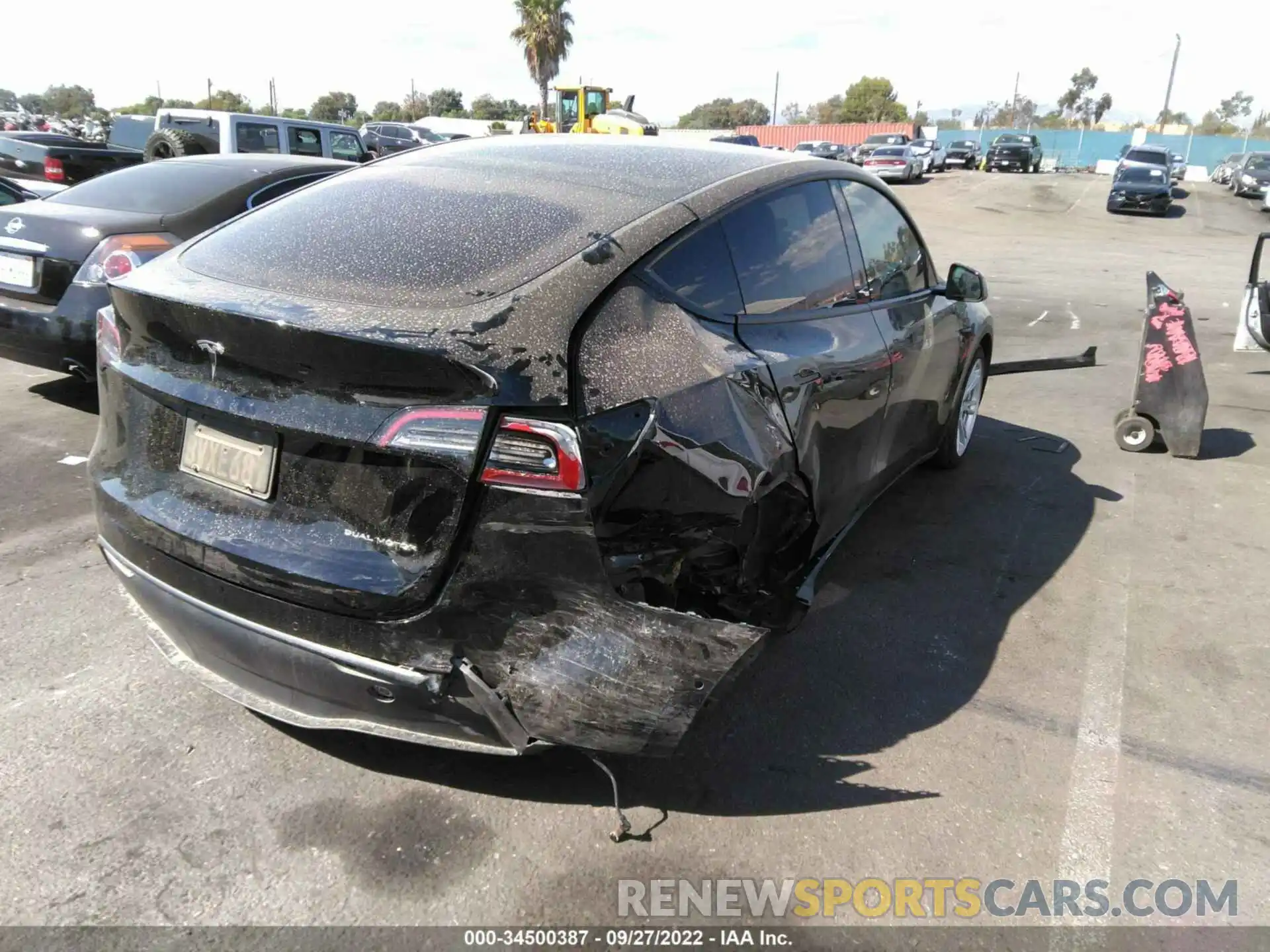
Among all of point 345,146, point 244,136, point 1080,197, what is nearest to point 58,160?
point 244,136

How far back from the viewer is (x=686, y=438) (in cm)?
236

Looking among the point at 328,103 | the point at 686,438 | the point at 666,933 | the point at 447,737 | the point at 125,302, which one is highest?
the point at 328,103

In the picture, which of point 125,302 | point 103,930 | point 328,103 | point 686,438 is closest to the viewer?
point 103,930

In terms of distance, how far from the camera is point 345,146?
15.3 meters

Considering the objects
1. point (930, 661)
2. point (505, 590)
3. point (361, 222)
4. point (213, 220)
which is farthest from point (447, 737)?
point (213, 220)

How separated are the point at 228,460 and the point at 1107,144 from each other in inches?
2670

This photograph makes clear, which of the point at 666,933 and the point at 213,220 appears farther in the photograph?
the point at 213,220

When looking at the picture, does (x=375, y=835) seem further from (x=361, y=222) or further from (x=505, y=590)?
(x=361, y=222)

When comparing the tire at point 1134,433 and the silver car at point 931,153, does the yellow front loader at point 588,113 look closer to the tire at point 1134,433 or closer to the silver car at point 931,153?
the silver car at point 931,153

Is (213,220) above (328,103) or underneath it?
underneath

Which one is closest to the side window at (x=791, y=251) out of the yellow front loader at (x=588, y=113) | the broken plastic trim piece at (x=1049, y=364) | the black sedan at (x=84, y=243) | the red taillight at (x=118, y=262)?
the broken plastic trim piece at (x=1049, y=364)

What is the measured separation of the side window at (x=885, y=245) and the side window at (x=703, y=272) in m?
1.17

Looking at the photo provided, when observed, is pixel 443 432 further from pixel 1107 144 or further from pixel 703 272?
pixel 1107 144

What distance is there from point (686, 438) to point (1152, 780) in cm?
188
